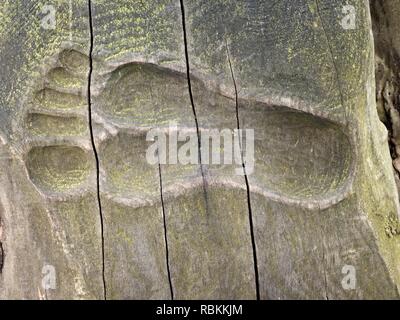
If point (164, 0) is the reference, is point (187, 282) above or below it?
below

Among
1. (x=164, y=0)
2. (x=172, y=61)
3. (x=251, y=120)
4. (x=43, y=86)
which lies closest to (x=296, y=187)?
(x=251, y=120)

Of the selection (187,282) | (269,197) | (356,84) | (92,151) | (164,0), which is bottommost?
(187,282)

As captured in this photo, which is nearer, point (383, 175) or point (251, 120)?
point (251, 120)

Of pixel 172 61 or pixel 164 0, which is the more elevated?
pixel 164 0

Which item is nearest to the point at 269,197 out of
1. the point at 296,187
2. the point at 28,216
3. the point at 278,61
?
the point at 296,187

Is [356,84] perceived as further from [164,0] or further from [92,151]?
[92,151]

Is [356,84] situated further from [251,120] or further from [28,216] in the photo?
[28,216]
